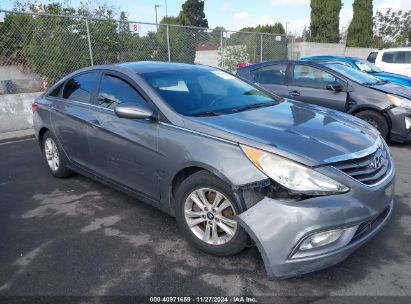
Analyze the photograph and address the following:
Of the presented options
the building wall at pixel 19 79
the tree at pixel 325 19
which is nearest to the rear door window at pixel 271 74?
the building wall at pixel 19 79

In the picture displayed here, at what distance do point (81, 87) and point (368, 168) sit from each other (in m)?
3.30

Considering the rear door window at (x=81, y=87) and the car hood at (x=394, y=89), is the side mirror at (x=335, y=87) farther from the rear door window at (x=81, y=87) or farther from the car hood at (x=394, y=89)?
the rear door window at (x=81, y=87)

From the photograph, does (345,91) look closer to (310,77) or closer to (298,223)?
(310,77)

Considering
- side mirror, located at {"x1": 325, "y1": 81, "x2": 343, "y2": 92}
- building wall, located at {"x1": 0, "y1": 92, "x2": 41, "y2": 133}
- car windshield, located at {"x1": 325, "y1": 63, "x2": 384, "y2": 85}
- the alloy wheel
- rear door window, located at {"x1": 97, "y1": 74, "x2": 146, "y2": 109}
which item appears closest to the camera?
the alloy wheel

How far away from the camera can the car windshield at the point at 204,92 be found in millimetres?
3393

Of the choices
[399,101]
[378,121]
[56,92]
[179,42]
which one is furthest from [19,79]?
[399,101]

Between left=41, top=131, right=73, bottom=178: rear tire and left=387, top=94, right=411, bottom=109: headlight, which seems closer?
left=41, top=131, right=73, bottom=178: rear tire

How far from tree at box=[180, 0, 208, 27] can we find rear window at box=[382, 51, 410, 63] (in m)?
45.7

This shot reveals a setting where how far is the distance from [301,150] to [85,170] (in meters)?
2.71

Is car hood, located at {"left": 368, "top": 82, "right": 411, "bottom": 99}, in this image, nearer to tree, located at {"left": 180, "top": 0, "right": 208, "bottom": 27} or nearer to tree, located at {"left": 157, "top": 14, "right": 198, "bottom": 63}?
tree, located at {"left": 157, "top": 14, "right": 198, "bottom": 63}

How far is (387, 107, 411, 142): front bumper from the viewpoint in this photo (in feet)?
20.1

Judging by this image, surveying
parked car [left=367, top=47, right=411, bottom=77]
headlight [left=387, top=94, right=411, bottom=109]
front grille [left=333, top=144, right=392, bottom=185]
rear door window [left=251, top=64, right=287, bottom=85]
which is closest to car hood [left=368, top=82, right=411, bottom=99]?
headlight [left=387, top=94, right=411, bottom=109]

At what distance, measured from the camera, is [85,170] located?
4.34 metres

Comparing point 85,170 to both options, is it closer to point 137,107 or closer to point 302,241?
point 137,107
